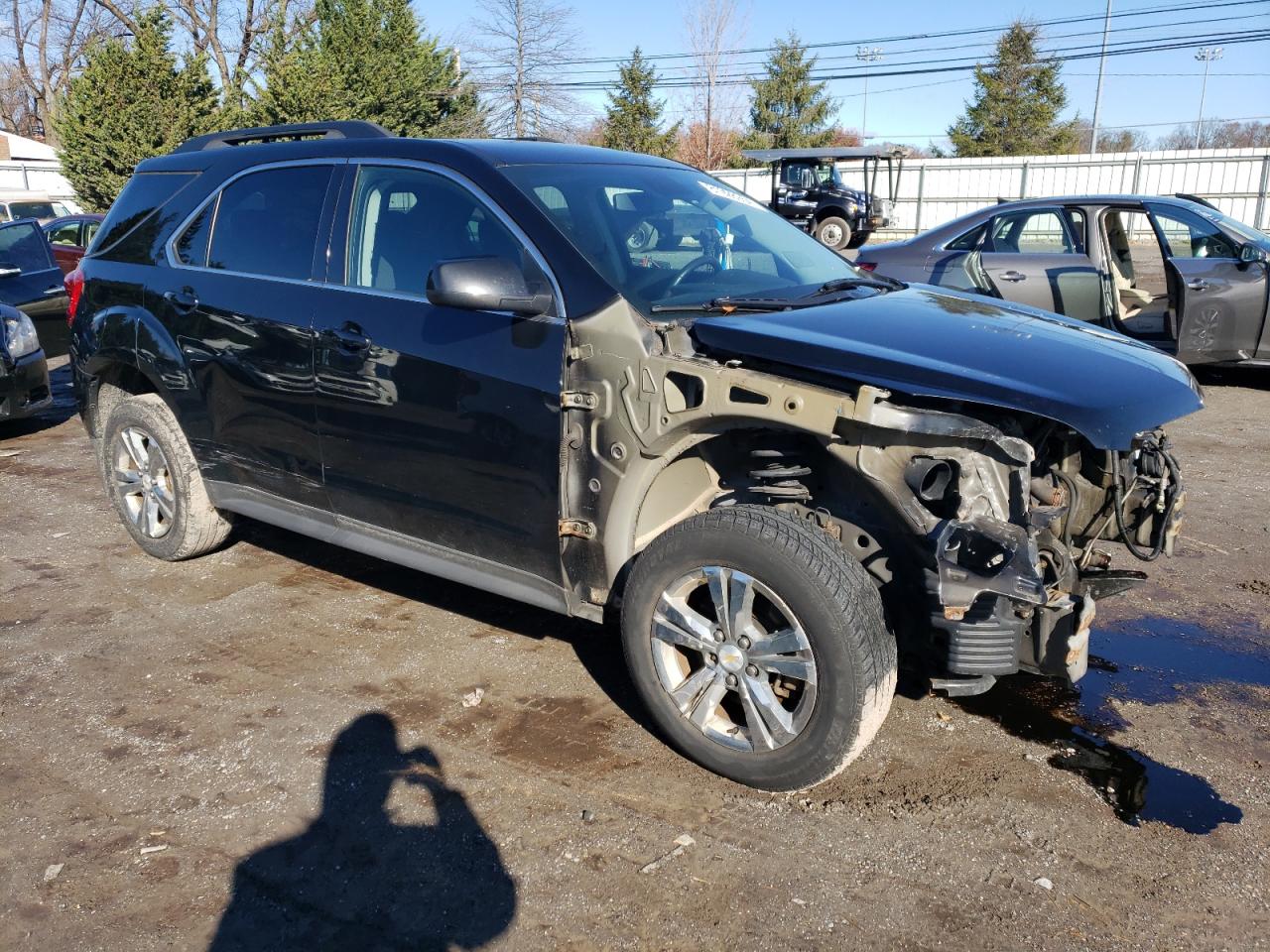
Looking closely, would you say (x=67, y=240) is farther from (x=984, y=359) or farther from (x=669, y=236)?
(x=984, y=359)

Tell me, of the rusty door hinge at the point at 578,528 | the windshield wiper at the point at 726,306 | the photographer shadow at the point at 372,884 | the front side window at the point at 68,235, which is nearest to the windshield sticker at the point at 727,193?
the windshield wiper at the point at 726,306

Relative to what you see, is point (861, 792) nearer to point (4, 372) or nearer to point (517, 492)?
point (517, 492)

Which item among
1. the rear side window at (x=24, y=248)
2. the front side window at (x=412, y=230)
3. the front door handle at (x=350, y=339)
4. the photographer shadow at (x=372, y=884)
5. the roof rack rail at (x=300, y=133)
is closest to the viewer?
the photographer shadow at (x=372, y=884)

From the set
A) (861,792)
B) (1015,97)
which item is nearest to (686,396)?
(861,792)

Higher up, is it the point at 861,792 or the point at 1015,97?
the point at 1015,97

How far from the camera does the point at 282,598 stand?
4809 mm

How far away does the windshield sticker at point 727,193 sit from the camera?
175 inches

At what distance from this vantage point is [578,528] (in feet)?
11.3

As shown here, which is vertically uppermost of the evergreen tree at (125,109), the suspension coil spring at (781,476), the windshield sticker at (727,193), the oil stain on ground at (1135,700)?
the evergreen tree at (125,109)

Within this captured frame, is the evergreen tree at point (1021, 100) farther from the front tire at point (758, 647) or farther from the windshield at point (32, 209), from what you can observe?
the front tire at point (758, 647)

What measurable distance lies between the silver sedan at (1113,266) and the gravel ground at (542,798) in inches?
163

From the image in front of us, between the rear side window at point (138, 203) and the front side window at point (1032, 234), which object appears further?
the front side window at point (1032, 234)

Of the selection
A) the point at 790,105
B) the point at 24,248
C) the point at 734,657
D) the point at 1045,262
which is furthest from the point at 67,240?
the point at 790,105

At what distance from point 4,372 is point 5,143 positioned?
48.3 m
